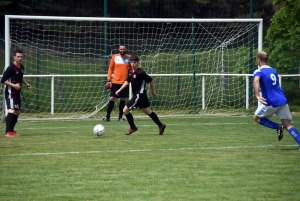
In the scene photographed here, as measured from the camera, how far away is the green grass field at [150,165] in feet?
25.1

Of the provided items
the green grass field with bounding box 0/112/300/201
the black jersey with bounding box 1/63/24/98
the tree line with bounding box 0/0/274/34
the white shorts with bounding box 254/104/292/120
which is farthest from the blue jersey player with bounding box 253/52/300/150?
the tree line with bounding box 0/0/274/34

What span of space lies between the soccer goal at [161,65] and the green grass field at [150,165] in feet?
17.5

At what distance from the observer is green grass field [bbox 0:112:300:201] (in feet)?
25.1

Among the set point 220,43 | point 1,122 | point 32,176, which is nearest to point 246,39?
point 220,43

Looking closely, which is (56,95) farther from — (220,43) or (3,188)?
(3,188)

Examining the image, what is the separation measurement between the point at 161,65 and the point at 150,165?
11.5 m

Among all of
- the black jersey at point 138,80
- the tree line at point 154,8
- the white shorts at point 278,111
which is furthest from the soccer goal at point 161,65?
the white shorts at point 278,111

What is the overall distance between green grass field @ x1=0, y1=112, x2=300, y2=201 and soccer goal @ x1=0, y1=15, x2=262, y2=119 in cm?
Result: 532

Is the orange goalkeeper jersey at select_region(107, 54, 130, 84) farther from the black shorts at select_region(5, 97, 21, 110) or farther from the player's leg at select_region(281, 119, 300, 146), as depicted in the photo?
the player's leg at select_region(281, 119, 300, 146)

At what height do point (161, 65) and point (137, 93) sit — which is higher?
point (161, 65)

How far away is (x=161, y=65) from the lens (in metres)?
21.0

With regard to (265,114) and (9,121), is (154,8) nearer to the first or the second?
(9,121)

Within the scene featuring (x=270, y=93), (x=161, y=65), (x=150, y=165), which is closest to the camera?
(x=150, y=165)

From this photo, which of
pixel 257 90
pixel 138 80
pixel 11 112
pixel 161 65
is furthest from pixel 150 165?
pixel 161 65
